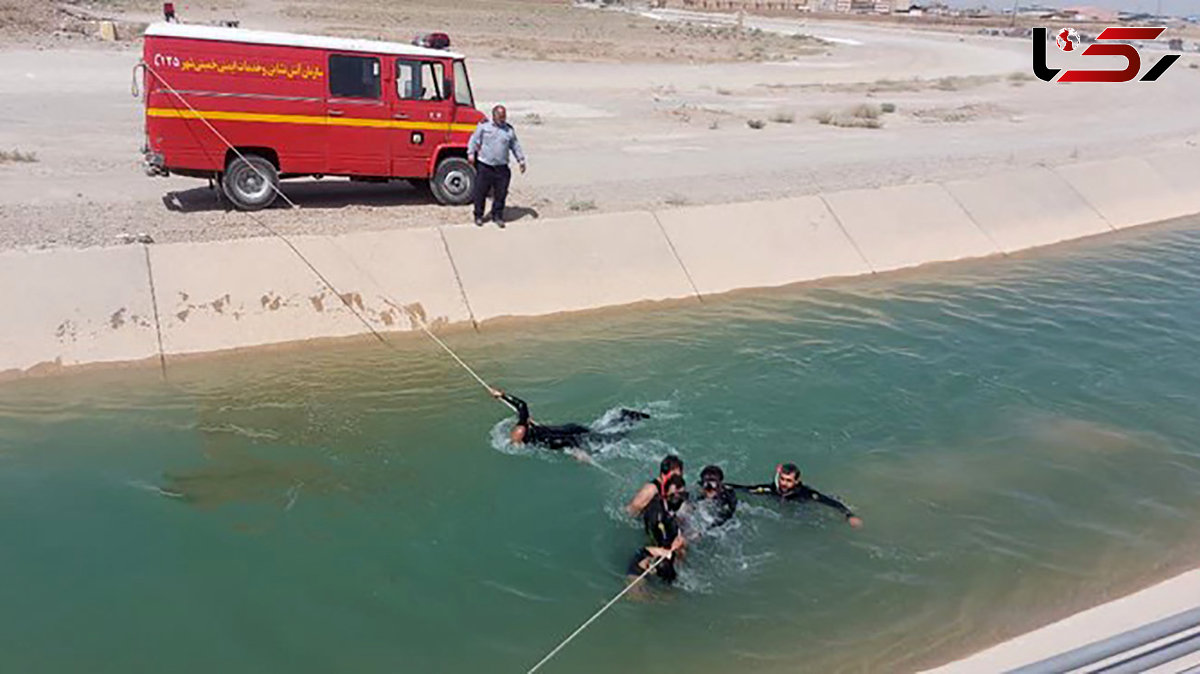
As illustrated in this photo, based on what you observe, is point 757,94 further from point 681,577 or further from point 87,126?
point 681,577

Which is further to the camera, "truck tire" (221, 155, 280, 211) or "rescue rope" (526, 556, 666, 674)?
"truck tire" (221, 155, 280, 211)

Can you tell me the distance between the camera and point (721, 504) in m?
8.56

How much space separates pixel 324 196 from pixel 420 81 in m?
2.81

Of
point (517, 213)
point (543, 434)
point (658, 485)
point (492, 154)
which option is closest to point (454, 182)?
point (517, 213)

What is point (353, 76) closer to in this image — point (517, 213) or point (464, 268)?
point (517, 213)

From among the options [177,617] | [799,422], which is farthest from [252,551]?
[799,422]

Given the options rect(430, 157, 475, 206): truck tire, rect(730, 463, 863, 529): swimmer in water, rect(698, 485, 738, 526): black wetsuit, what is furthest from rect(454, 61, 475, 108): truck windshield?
rect(698, 485, 738, 526): black wetsuit

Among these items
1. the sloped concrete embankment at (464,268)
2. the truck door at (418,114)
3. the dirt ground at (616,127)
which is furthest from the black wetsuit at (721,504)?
the truck door at (418,114)

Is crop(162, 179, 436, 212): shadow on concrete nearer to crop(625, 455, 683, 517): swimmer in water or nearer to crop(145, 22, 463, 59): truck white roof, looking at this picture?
crop(145, 22, 463, 59): truck white roof

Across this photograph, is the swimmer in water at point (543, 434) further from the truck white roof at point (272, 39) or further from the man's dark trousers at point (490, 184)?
the truck white roof at point (272, 39)

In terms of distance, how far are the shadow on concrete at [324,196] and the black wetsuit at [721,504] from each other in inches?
347

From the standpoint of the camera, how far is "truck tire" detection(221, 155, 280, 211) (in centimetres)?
1485

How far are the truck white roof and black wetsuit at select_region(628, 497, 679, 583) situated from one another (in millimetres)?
9792

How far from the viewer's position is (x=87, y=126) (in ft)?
74.5
